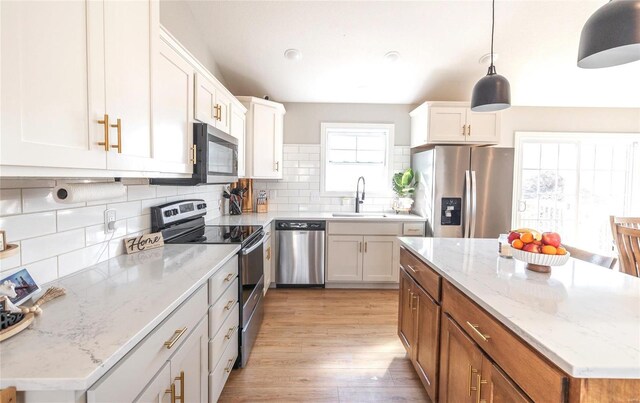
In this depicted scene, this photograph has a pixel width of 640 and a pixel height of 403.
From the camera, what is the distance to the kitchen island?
753mm

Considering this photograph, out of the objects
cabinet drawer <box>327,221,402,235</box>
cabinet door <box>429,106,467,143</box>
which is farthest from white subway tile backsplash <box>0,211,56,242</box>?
cabinet door <box>429,106,467,143</box>

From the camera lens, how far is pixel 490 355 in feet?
3.53

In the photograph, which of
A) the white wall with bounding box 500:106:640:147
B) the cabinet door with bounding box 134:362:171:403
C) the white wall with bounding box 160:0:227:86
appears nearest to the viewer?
the cabinet door with bounding box 134:362:171:403

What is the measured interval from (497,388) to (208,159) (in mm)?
1911

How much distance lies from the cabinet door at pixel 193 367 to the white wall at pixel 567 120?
170 inches

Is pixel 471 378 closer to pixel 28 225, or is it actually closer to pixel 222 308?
pixel 222 308

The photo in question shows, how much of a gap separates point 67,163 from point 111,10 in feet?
2.01

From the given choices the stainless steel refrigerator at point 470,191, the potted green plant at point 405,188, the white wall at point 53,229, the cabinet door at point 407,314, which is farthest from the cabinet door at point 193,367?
the potted green plant at point 405,188

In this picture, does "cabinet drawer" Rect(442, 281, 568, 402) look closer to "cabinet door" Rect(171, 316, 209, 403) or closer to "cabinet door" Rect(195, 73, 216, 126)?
"cabinet door" Rect(171, 316, 209, 403)

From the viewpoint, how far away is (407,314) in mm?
2066

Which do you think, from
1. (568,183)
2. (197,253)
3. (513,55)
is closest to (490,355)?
(197,253)

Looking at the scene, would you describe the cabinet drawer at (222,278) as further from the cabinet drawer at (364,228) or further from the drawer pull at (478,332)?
the cabinet drawer at (364,228)

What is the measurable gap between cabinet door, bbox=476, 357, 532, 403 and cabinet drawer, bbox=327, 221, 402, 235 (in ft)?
7.92

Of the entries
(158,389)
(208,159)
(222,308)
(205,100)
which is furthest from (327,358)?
(205,100)
